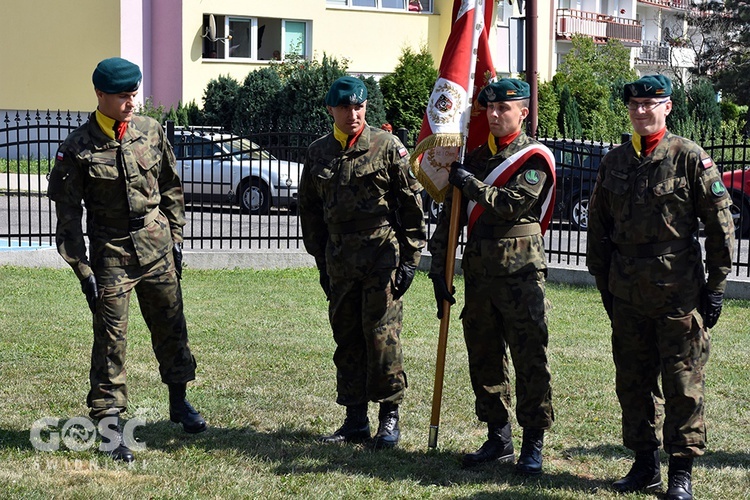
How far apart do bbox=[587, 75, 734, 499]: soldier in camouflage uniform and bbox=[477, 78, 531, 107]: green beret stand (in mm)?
575

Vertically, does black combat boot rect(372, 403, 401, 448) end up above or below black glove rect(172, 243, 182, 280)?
below

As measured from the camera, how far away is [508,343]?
18.6ft

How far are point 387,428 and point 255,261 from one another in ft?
23.3

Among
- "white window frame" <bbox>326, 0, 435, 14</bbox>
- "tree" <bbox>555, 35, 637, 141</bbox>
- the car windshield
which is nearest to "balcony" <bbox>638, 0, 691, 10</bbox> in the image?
"tree" <bbox>555, 35, 637, 141</bbox>

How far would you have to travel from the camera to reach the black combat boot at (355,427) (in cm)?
617

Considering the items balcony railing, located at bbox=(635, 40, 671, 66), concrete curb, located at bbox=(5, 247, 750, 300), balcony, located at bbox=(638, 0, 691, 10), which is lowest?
concrete curb, located at bbox=(5, 247, 750, 300)

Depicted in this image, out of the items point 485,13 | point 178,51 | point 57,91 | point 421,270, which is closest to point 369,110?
point 178,51

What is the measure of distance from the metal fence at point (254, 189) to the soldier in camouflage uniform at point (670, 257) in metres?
5.51

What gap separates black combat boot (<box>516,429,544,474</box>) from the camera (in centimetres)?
556

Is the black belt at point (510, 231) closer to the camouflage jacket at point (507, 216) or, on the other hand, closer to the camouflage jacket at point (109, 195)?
the camouflage jacket at point (507, 216)

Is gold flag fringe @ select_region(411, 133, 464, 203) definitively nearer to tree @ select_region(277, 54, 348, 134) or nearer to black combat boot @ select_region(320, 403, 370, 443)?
black combat boot @ select_region(320, 403, 370, 443)

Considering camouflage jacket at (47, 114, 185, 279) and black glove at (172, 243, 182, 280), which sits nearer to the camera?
camouflage jacket at (47, 114, 185, 279)

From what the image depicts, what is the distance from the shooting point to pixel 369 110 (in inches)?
1104

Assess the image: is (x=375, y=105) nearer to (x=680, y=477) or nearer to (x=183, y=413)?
(x=183, y=413)
